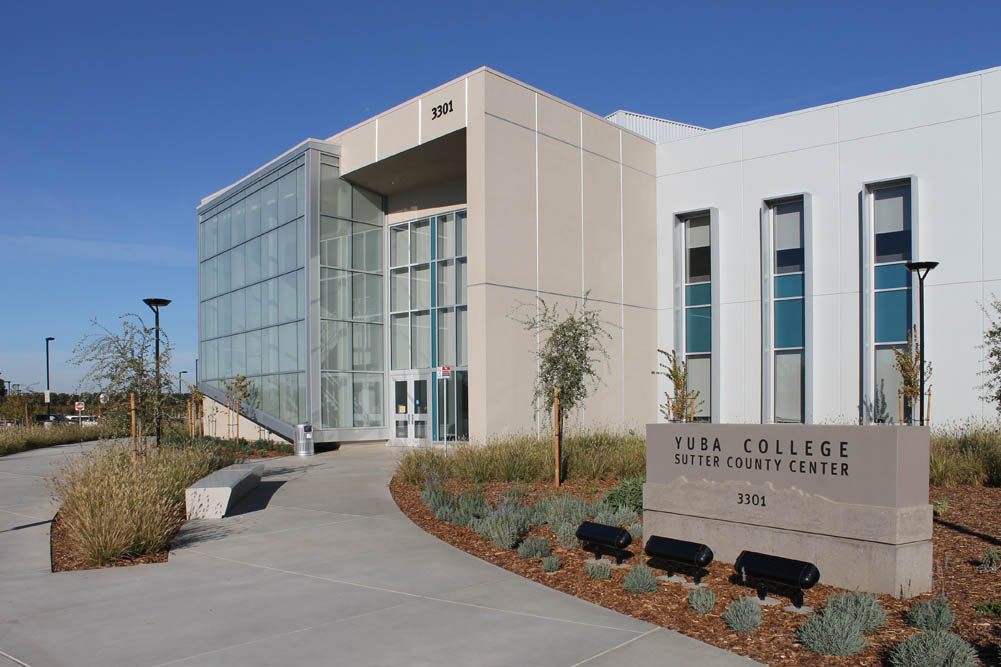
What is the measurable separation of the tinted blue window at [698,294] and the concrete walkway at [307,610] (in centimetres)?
1730

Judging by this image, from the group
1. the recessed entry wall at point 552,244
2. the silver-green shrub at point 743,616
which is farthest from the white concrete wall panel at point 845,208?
the silver-green shrub at point 743,616

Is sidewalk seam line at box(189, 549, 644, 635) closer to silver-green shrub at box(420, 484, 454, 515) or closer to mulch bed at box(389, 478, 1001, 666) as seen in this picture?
mulch bed at box(389, 478, 1001, 666)

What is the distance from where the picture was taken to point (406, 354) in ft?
91.7

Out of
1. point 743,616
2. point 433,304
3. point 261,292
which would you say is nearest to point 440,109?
point 433,304

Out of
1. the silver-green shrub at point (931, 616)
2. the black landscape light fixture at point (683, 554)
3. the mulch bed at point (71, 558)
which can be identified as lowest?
the mulch bed at point (71, 558)

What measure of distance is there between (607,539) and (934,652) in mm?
3539

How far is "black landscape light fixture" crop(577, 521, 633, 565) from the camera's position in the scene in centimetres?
802

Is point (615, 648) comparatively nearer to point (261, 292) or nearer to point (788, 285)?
point (788, 285)

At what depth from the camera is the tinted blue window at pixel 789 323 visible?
23.5m

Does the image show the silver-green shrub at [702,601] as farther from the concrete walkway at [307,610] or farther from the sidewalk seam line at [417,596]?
the sidewalk seam line at [417,596]

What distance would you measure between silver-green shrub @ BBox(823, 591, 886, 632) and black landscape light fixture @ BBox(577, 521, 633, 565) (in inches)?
86.5

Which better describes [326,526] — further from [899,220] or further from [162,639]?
[899,220]

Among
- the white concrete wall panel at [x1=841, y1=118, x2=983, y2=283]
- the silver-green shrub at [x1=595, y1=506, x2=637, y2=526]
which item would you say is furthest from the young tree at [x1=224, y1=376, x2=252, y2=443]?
the white concrete wall panel at [x1=841, y1=118, x2=983, y2=283]

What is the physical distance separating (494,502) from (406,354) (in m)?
16.5
